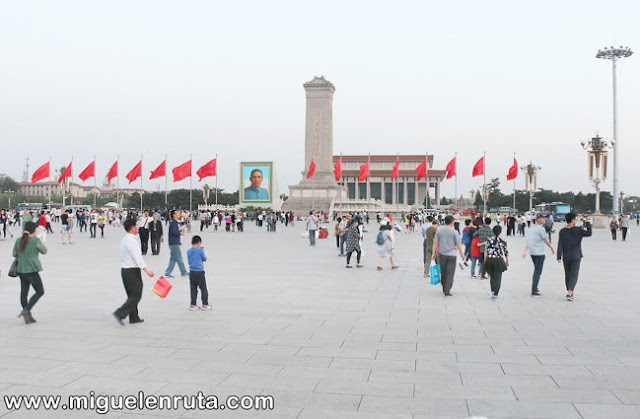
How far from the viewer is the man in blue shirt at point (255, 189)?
72.2 m

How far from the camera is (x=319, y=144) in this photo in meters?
71.9

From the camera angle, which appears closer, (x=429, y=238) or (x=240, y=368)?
(x=240, y=368)

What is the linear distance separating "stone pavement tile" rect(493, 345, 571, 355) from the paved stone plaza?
0.07ft

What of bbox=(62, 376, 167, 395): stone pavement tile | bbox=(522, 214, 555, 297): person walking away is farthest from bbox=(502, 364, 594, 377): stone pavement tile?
bbox=(522, 214, 555, 297): person walking away

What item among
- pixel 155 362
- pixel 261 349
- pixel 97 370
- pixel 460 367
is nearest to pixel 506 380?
pixel 460 367

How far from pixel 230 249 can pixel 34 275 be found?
13259 mm

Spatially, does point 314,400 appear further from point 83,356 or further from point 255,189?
point 255,189

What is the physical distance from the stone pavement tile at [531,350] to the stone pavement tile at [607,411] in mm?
1626

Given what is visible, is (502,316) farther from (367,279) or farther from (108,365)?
(108,365)

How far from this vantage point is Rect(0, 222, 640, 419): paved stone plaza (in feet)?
14.8

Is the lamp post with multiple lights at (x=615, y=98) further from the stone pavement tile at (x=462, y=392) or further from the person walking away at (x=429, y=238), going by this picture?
the stone pavement tile at (x=462, y=392)

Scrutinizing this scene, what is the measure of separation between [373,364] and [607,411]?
80.5 inches

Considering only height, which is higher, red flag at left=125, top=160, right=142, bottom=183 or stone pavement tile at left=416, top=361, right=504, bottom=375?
red flag at left=125, top=160, right=142, bottom=183

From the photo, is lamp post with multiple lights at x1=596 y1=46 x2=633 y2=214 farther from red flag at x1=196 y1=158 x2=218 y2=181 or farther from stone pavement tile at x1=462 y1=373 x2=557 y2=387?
stone pavement tile at x1=462 y1=373 x2=557 y2=387
